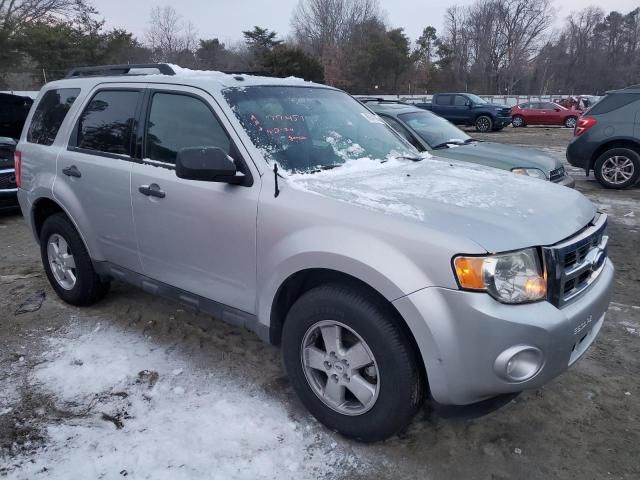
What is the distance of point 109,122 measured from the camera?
12.5 feet

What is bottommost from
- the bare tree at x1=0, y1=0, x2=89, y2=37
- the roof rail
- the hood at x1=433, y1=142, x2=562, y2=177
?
the hood at x1=433, y1=142, x2=562, y2=177

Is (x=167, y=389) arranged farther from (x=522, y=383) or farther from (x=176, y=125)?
(x=522, y=383)

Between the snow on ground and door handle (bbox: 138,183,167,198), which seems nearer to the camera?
the snow on ground

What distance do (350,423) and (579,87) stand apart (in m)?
82.7

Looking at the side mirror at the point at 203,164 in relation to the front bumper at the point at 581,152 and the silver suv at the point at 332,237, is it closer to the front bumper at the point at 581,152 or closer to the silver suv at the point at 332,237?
the silver suv at the point at 332,237

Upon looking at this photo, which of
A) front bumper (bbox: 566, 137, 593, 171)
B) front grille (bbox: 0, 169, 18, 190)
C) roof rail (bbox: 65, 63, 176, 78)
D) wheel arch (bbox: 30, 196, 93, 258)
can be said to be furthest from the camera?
front bumper (bbox: 566, 137, 593, 171)

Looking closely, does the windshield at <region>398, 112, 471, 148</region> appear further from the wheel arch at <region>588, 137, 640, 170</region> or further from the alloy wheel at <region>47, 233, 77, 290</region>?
the alloy wheel at <region>47, 233, 77, 290</region>

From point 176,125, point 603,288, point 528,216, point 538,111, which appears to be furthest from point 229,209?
point 538,111

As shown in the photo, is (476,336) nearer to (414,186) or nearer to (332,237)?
(332,237)

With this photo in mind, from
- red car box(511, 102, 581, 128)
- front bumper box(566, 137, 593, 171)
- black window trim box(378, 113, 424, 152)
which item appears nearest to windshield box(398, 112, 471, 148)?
black window trim box(378, 113, 424, 152)

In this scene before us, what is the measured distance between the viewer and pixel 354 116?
3.75 metres

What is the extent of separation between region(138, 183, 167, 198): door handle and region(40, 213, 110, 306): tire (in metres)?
1.10

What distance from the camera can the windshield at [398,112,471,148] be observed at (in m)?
6.98

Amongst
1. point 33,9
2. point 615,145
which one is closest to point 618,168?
point 615,145
